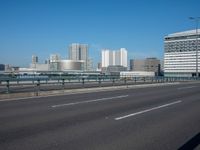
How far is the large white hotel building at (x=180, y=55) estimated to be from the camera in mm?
120188

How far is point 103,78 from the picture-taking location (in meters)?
39.1

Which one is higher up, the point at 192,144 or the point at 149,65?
the point at 149,65

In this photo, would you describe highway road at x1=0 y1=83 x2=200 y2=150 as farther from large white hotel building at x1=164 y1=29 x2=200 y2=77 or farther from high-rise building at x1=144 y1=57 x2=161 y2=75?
high-rise building at x1=144 y1=57 x2=161 y2=75

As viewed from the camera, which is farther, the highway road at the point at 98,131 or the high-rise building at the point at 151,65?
the high-rise building at the point at 151,65

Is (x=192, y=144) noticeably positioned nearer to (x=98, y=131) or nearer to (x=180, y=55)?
(x=98, y=131)

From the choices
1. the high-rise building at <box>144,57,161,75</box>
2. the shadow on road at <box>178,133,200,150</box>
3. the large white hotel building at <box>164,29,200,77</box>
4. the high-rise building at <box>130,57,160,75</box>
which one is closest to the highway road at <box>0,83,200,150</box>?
the shadow on road at <box>178,133,200,150</box>

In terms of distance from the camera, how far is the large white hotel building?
394 feet

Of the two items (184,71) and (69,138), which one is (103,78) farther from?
(184,71)

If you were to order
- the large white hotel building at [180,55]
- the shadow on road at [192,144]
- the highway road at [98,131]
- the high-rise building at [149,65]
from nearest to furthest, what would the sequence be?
the shadow on road at [192,144], the highway road at [98,131], the large white hotel building at [180,55], the high-rise building at [149,65]

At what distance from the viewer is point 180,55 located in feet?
413

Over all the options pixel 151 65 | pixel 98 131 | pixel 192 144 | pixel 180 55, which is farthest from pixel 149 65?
pixel 192 144

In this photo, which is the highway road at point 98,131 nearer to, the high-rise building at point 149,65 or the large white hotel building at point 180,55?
the large white hotel building at point 180,55

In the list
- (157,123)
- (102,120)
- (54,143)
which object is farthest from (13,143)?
(157,123)

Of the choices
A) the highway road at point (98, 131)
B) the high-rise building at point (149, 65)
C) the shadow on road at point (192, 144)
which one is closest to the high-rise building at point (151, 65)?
the high-rise building at point (149, 65)
